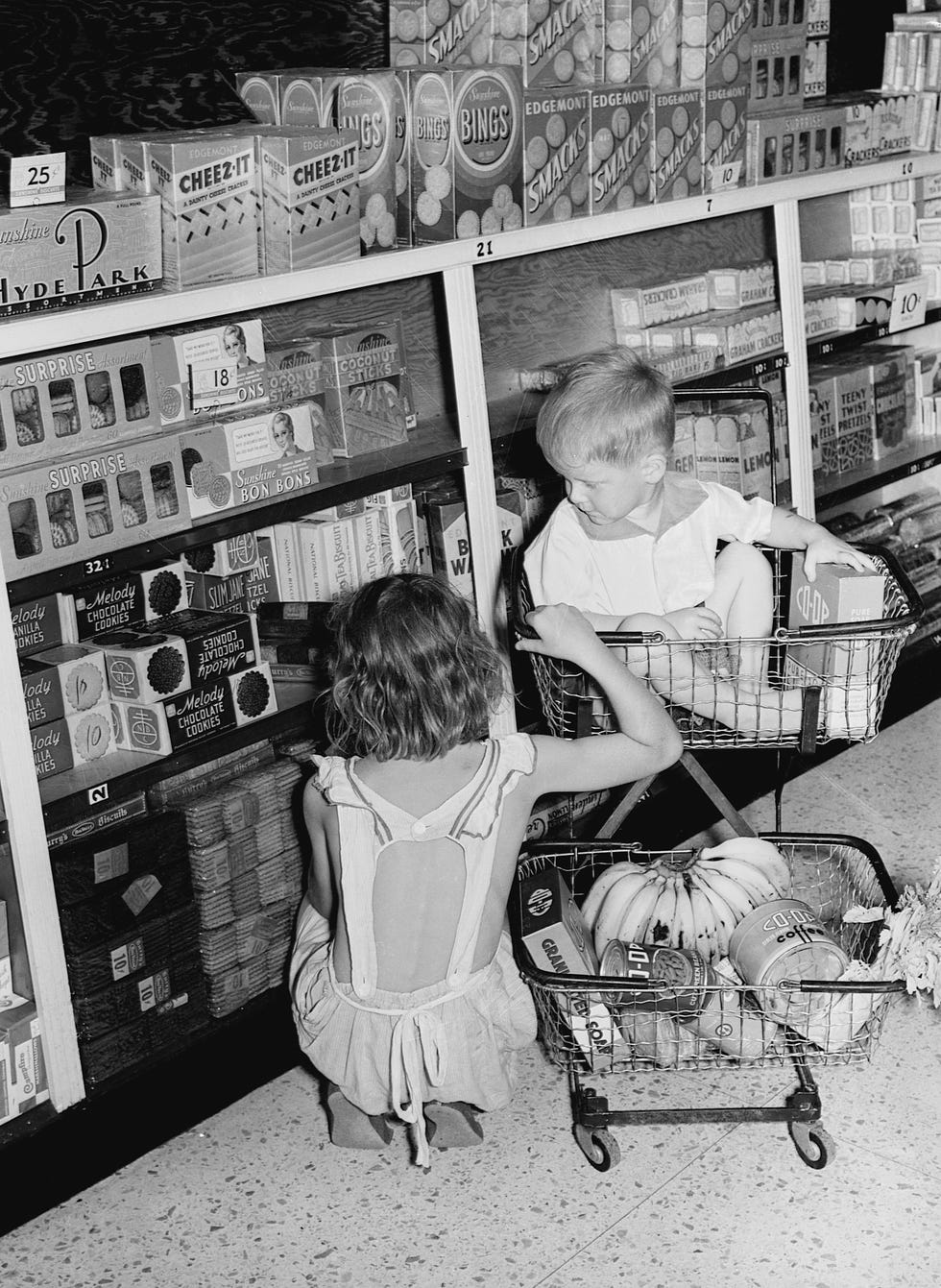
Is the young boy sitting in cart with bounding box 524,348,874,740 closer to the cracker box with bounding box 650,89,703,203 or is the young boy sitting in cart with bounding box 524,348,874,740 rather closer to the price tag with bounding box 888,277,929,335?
the cracker box with bounding box 650,89,703,203

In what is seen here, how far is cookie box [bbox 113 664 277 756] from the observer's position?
10.2ft

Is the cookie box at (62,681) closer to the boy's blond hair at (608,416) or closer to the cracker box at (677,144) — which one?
the boy's blond hair at (608,416)

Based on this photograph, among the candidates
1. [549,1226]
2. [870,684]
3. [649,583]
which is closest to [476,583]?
[649,583]

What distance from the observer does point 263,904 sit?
11.2 feet

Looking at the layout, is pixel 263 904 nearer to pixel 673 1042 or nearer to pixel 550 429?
pixel 673 1042

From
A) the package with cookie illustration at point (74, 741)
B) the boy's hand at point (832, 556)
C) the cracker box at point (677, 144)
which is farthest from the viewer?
the cracker box at point (677, 144)

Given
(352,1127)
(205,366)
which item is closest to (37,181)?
(205,366)

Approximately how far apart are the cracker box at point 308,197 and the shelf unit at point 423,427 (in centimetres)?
5

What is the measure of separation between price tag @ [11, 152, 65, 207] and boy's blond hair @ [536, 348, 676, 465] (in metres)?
1.07

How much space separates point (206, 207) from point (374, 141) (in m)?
0.50

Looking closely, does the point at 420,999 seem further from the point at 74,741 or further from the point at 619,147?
the point at 619,147

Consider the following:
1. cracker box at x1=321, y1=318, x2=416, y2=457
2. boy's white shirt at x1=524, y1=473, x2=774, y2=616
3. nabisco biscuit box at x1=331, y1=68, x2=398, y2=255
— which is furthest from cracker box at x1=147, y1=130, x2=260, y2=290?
boy's white shirt at x1=524, y1=473, x2=774, y2=616

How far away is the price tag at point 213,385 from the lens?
306 cm

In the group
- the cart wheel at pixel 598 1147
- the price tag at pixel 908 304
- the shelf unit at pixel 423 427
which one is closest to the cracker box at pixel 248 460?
the shelf unit at pixel 423 427
